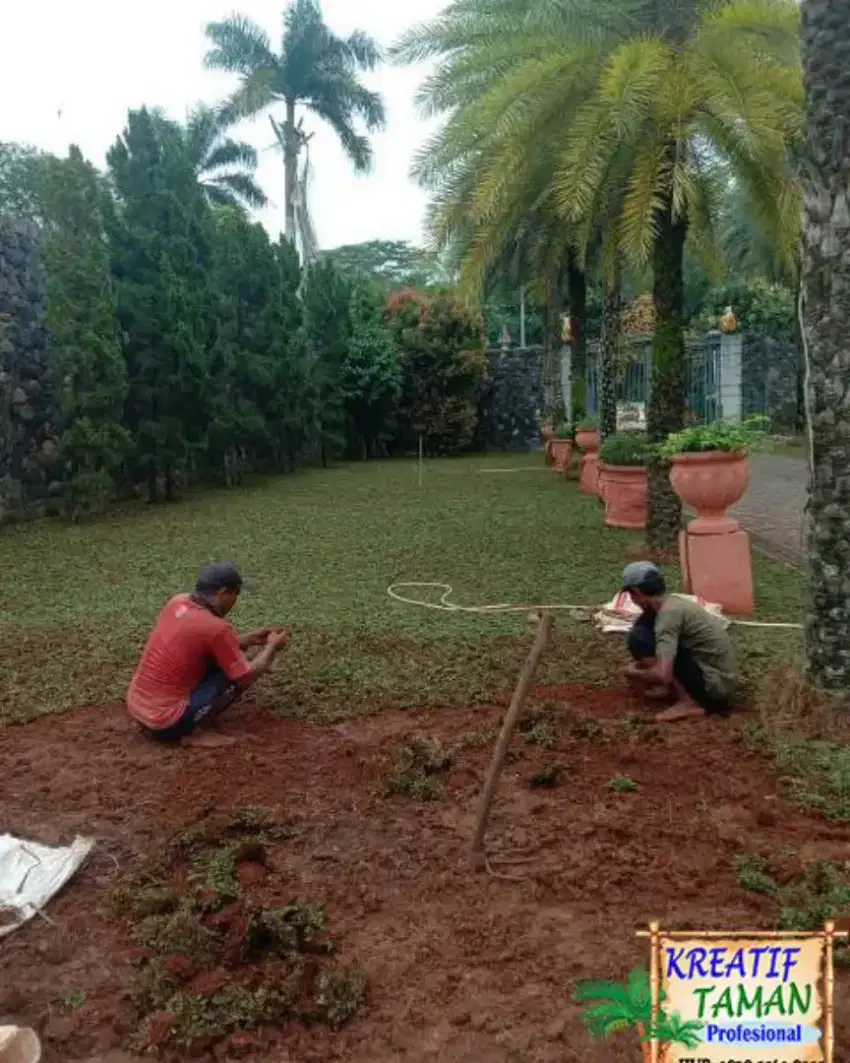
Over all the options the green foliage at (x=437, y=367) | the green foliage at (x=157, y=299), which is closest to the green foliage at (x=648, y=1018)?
the green foliage at (x=157, y=299)

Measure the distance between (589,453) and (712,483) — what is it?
27.3ft

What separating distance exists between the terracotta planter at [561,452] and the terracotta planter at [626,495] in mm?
6299

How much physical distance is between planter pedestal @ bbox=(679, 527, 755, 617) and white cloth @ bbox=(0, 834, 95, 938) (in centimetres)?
440

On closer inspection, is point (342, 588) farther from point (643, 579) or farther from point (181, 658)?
point (643, 579)

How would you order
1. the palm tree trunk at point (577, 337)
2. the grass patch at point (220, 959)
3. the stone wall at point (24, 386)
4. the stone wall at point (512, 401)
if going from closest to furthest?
the grass patch at point (220, 959) < the stone wall at point (24, 386) < the palm tree trunk at point (577, 337) < the stone wall at point (512, 401)

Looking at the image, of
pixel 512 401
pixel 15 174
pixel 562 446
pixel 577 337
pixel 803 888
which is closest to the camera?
pixel 803 888

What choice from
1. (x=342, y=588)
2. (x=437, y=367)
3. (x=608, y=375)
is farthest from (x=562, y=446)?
(x=342, y=588)

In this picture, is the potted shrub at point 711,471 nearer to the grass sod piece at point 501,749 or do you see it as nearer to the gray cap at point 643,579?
the gray cap at point 643,579

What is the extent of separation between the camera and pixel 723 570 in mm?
6664

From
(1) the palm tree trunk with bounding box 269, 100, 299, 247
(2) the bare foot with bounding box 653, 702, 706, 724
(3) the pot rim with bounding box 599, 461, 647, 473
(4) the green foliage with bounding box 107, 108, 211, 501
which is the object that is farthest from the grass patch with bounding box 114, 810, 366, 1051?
(1) the palm tree trunk with bounding box 269, 100, 299, 247

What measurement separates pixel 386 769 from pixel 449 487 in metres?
12.8

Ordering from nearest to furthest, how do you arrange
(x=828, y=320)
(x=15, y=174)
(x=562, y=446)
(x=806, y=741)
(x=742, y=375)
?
(x=806, y=741) → (x=828, y=320) → (x=562, y=446) → (x=742, y=375) → (x=15, y=174)

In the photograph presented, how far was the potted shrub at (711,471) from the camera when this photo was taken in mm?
6777

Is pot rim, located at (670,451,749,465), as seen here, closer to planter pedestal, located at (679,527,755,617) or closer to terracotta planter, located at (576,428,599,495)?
planter pedestal, located at (679,527,755,617)
